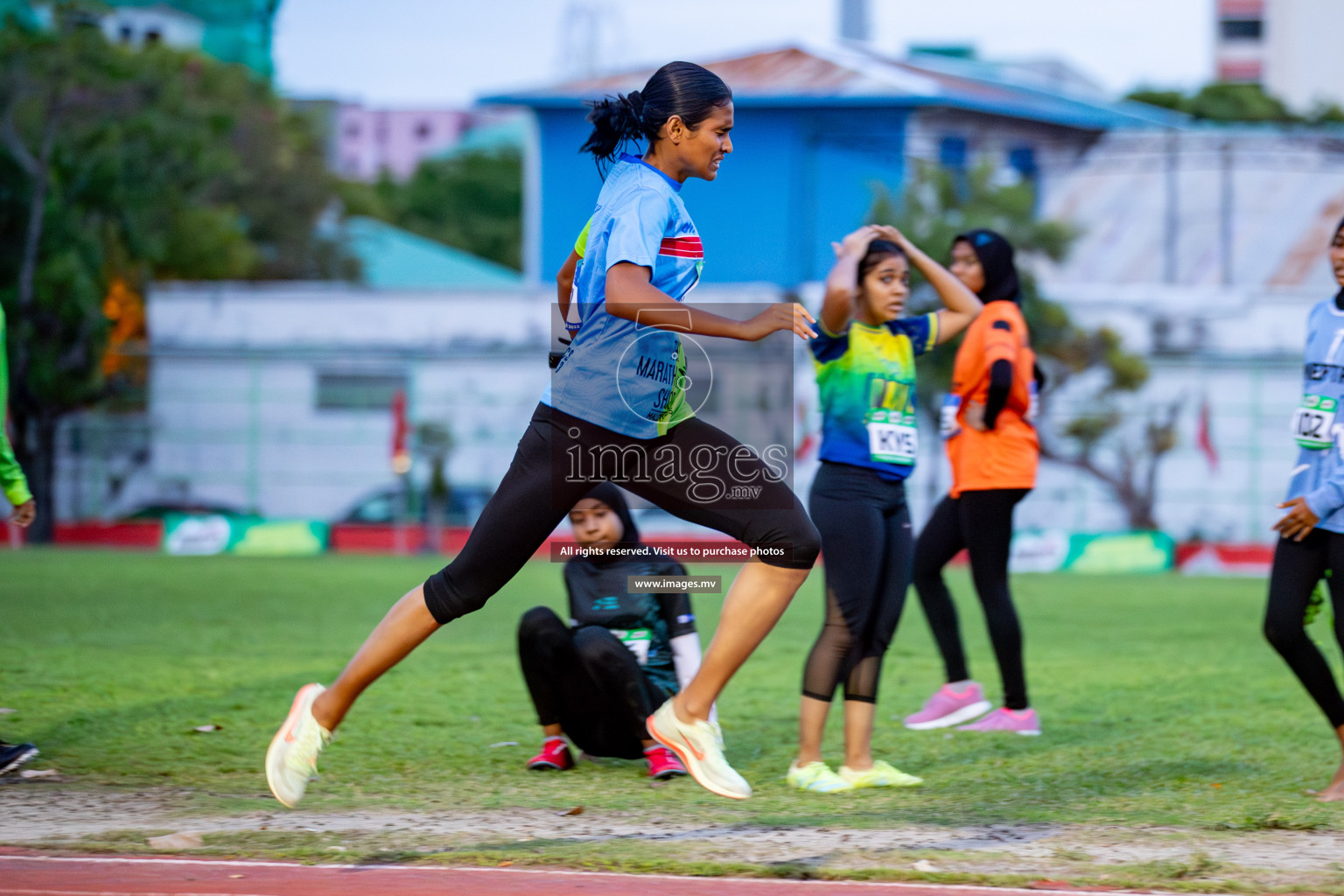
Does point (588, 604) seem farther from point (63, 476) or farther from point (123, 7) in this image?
point (123, 7)

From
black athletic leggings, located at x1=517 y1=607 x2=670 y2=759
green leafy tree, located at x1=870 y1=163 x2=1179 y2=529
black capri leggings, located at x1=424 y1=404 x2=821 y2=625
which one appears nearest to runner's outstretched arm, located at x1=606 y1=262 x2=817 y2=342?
black capri leggings, located at x1=424 y1=404 x2=821 y2=625

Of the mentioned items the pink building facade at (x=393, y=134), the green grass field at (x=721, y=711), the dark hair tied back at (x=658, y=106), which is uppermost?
the pink building facade at (x=393, y=134)

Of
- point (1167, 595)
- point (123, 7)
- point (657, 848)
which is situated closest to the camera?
point (657, 848)

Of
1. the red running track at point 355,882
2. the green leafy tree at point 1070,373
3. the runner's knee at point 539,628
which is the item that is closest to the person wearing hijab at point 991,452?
the runner's knee at point 539,628

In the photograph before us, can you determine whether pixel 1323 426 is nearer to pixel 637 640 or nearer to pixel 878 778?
pixel 878 778

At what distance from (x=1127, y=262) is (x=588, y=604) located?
29265 millimetres

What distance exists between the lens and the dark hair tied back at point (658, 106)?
414 centimetres

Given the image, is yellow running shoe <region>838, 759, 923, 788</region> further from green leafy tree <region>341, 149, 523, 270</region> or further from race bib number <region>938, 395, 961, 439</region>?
green leafy tree <region>341, 149, 523, 270</region>

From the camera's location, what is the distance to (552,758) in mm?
5609

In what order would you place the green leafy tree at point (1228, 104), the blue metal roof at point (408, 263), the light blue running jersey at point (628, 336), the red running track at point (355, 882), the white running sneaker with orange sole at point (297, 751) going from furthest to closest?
the green leafy tree at point (1228, 104) < the blue metal roof at point (408, 263) < the white running sneaker with orange sole at point (297, 751) < the light blue running jersey at point (628, 336) < the red running track at point (355, 882)

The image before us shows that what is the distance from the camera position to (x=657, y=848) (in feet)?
13.9

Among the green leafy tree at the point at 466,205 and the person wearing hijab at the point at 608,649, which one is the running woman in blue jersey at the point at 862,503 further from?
the green leafy tree at the point at 466,205

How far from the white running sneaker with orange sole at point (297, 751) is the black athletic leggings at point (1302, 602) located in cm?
322

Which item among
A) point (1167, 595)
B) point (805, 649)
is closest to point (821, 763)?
point (805, 649)
